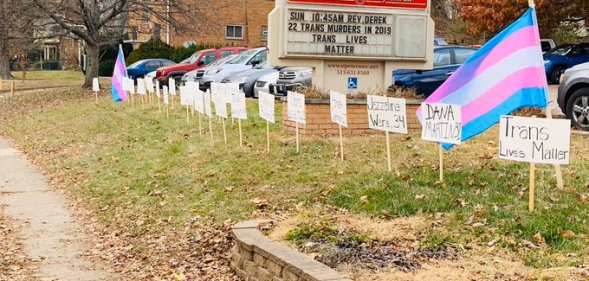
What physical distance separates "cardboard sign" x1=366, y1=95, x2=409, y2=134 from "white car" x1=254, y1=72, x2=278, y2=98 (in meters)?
12.4

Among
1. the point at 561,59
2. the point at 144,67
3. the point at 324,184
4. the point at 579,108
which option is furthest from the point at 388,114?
the point at 144,67

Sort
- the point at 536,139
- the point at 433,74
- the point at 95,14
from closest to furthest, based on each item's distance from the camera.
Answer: the point at 536,139 < the point at 433,74 < the point at 95,14

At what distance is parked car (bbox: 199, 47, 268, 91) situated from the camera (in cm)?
2644

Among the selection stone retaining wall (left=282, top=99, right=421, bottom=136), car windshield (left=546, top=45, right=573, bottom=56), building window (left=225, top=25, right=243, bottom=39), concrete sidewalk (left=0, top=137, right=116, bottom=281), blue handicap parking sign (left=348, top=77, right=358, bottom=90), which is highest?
building window (left=225, top=25, right=243, bottom=39)

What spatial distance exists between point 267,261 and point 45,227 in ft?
15.4

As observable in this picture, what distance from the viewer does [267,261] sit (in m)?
7.46

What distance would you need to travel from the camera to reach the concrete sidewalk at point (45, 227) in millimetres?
9031

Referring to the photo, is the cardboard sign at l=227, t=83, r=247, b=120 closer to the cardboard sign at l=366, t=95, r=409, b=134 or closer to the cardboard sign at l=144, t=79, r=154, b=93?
the cardboard sign at l=366, t=95, r=409, b=134

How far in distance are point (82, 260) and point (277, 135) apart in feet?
17.5

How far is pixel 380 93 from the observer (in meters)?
14.5

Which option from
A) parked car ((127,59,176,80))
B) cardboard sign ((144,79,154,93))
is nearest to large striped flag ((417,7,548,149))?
cardboard sign ((144,79,154,93))

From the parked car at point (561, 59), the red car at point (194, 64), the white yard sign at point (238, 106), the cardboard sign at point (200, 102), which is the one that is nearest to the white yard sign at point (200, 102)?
the cardboard sign at point (200, 102)

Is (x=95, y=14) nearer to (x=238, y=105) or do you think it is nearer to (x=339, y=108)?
(x=238, y=105)

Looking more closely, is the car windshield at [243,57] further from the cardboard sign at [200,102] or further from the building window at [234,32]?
the building window at [234,32]
